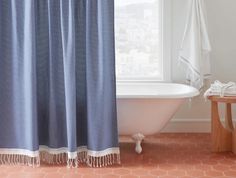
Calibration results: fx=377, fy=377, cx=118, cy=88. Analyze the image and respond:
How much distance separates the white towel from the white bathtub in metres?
0.44

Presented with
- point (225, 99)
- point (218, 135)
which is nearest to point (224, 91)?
point (225, 99)

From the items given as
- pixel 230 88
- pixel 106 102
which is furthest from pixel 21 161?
pixel 230 88

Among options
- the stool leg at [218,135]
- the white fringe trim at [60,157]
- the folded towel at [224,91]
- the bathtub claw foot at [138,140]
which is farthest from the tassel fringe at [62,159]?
the folded towel at [224,91]

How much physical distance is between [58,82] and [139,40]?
1450 millimetres

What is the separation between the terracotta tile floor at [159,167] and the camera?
10.7 ft

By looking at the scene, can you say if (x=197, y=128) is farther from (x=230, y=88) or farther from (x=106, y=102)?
(x=106, y=102)

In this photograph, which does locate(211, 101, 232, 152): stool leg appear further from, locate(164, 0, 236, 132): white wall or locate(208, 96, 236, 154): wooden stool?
locate(164, 0, 236, 132): white wall

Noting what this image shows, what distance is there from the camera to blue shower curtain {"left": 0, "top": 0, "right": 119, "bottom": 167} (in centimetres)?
331

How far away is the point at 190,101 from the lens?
4570 mm

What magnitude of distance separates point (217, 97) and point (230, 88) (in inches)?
6.3

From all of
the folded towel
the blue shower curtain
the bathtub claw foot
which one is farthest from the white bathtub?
the blue shower curtain

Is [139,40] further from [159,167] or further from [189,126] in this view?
[159,167]

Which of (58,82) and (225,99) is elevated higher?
(58,82)

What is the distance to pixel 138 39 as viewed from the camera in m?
4.52
